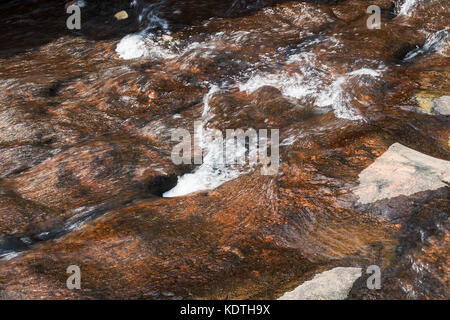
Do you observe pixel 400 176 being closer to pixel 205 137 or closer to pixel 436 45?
pixel 205 137

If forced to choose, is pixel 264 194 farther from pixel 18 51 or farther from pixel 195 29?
pixel 18 51

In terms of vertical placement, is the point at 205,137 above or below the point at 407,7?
below

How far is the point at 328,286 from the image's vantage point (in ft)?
10.5

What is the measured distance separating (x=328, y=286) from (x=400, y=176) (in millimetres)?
1403

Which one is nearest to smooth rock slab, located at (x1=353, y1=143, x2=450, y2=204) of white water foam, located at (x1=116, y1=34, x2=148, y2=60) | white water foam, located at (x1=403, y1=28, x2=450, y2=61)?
white water foam, located at (x1=403, y1=28, x2=450, y2=61)

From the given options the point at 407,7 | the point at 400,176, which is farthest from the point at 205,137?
the point at 407,7

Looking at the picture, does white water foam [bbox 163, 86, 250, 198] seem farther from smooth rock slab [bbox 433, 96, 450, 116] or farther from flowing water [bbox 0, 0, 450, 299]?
smooth rock slab [bbox 433, 96, 450, 116]

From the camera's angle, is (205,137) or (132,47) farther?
(132,47)

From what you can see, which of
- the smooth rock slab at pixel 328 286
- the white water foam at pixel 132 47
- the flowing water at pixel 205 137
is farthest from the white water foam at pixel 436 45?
the smooth rock slab at pixel 328 286

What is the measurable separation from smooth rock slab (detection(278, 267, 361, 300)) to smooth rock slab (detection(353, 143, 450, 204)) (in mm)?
841

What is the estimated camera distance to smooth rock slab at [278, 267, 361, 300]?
3.14 m
